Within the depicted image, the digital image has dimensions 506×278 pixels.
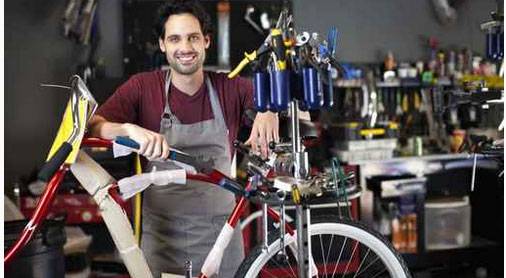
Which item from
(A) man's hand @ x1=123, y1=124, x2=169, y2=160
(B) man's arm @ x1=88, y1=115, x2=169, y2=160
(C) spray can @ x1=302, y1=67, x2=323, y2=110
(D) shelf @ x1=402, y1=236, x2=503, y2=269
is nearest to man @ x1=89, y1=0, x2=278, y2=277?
(B) man's arm @ x1=88, y1=115, x2=169, y2=160

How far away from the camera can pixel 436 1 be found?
3.18 m

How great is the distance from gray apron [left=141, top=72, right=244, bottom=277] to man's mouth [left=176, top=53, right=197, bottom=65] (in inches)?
4.2

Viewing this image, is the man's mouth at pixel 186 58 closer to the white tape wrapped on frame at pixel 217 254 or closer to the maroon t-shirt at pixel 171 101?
the maroon t-shirt at pixel 171 101

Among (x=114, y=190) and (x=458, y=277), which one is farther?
(x=458, y=277)

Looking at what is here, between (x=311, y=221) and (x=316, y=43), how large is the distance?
471 mm

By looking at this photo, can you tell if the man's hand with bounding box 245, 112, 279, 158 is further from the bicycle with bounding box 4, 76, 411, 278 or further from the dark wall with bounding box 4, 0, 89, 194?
the dark wall with bounding box 4, 0, 89, 194

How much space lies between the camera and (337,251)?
5.84 ft

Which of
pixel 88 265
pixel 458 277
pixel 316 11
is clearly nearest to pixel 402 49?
pixel 458 277

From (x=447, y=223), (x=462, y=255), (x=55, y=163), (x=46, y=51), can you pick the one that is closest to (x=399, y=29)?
(x=447, y=223)

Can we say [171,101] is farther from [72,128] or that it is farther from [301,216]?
[301,216]

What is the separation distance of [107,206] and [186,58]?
18.4 inches

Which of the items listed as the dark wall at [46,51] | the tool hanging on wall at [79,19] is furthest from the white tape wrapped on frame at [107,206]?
the tool hanging on wall at [79,19]

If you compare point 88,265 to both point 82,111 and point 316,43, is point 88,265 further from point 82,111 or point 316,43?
point 316,43

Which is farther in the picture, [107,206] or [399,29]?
[399,29]
